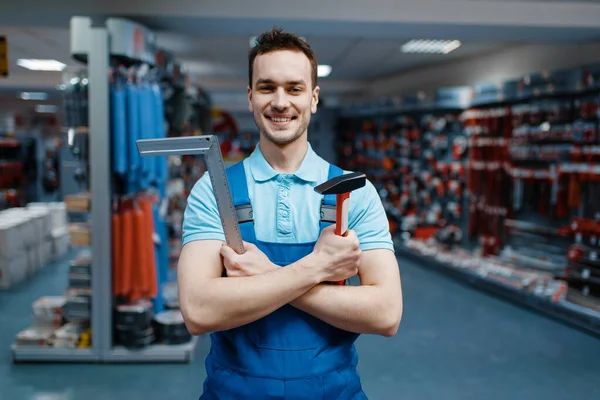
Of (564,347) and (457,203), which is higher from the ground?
(457,203)

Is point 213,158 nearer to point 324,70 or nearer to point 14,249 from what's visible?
point 14,249

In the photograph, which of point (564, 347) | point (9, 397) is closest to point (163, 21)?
point (9, 397)

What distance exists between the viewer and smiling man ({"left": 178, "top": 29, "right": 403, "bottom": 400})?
50.8 inches

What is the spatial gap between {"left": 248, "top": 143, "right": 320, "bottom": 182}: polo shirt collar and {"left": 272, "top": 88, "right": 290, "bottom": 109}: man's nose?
0.18 meters

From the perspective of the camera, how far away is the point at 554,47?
6.72 m

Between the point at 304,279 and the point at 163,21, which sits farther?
the point at 163,21

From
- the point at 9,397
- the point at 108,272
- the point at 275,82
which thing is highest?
the point at 275,82

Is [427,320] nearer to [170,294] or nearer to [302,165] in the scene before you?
[170,294]

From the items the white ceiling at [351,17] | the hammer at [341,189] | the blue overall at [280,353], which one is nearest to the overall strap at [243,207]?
the blue overall at [280,353]

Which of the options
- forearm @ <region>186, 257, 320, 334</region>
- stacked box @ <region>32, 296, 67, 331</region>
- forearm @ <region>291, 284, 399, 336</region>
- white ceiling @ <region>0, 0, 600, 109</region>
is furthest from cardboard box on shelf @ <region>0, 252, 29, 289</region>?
forearm @ <region>291, 284, 399, 336</region>

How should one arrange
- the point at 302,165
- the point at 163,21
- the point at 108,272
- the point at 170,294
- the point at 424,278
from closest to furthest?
the point at 302,165
the point at 108,272
the point at 163,21
the point at 170,294
the point at 424,278

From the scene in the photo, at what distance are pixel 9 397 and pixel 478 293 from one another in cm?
511

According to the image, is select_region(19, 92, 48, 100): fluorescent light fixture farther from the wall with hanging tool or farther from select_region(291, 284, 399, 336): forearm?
select_region(291, 284, 399, 336): forearm

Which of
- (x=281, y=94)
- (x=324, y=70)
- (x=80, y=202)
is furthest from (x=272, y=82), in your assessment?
(x=324, y=70)
